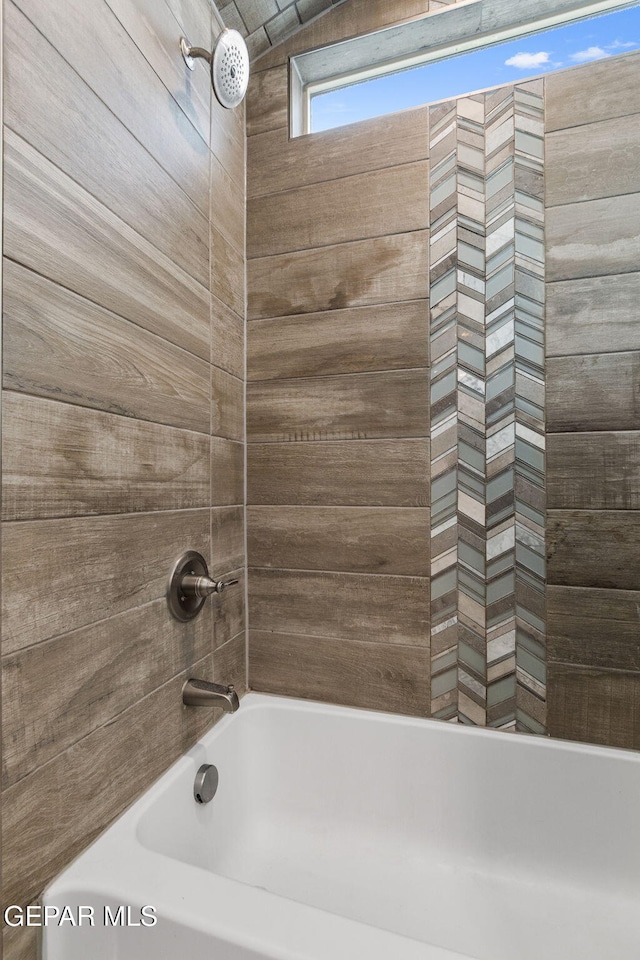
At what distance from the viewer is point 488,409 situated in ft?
4.63

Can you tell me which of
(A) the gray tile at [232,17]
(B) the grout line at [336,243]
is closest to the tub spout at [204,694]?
(B) the grout line at [336,243]

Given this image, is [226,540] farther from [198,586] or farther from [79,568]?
[79,568]

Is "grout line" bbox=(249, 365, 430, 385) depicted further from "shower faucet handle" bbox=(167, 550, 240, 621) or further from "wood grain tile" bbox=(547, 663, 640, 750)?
"wood grain tile" bbox=(547, 663, 640, 750)

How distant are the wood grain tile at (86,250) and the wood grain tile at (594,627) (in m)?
1.15

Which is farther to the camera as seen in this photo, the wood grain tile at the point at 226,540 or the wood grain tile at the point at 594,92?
the wood grain tile at the point at 226,540

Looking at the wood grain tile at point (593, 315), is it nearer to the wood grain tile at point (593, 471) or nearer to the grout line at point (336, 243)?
the wood grain tile at point (593, 471)

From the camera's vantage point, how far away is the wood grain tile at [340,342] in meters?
1.48

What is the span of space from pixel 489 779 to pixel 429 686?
0.88 feet

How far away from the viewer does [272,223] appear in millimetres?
1626

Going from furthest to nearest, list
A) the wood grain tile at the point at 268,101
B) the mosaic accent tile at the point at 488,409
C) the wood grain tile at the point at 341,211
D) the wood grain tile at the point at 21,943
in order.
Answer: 1. the wood grain tile at the point at 268,101
2. the wood grain tile at the point at 341,211
3. the mosaic accent tile at the point at 488,409
4. the wood grain tile at the point at 21,943

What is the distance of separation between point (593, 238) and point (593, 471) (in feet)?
1.92

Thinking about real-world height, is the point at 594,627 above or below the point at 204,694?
above

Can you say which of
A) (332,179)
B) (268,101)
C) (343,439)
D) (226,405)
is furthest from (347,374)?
(268,101)

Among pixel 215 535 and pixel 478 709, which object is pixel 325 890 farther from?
pixel 215 535
